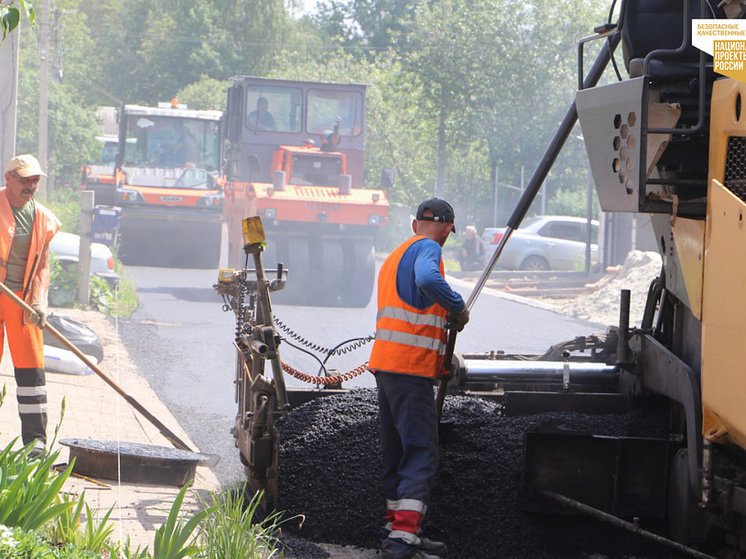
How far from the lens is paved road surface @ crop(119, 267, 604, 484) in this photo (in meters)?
8.66

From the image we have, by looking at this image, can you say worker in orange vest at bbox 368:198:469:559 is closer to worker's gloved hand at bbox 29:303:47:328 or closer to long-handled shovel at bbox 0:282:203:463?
long-handled shovel at bbox 0:282:203:463

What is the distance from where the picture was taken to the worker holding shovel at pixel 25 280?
611 cm

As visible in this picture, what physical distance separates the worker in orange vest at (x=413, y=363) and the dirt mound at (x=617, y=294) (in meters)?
12.5

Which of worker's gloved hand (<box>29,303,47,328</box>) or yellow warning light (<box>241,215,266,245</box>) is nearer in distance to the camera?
yellow warning light (<box>241,215,266,245</box>)

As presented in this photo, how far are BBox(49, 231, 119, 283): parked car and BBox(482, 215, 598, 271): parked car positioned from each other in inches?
514

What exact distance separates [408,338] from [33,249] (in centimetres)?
252

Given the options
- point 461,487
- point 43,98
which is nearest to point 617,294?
point 43,98

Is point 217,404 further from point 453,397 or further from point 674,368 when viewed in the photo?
point 674,368

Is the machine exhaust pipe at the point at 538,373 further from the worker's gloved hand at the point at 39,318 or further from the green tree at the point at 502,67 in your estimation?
the green tree at the point at 502,67

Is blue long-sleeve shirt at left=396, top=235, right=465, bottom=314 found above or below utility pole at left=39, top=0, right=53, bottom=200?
below

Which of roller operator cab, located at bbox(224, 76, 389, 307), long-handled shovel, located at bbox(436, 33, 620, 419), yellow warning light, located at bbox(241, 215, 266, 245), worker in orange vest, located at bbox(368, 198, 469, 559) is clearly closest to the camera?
worker in orange vest, located at bbox(368, 198, 469, 559)

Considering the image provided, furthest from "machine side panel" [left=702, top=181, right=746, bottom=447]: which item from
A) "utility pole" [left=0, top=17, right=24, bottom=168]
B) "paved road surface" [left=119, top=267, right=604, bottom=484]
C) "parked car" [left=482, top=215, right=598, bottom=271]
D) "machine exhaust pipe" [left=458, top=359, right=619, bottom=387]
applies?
"parked car" [left=482, top=215, right=598, bottom=271]

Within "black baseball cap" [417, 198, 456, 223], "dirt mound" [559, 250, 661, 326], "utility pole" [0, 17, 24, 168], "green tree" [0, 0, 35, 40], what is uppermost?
"utility pole" [0, 17, 24, 168]

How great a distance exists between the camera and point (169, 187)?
22.1 m
